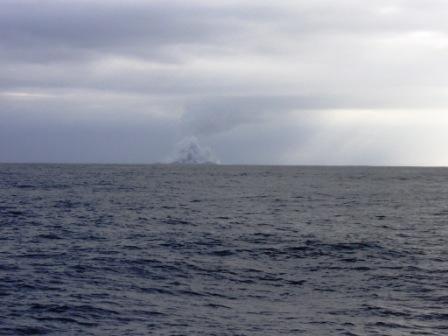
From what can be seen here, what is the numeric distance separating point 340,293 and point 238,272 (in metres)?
Answer: 5.74

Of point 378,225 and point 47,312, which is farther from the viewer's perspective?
point 378,225

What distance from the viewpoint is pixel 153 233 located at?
44188 mm

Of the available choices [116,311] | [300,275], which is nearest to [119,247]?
[300,275]

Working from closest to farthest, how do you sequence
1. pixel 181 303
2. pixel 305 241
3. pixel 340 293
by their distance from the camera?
pixel 181 303, pixel 340 293, pixel 305 241

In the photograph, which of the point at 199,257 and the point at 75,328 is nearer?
the point at 75,328

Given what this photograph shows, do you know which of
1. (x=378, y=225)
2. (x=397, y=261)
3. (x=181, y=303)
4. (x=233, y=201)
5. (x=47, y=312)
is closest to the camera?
(x=47, y=312)

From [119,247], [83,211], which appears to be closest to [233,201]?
[83,211]

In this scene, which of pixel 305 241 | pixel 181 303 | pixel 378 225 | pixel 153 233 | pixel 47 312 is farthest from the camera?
pixel 378 225

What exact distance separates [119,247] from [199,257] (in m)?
5.35

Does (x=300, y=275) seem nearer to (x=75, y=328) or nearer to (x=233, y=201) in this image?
(x=75, y=328)

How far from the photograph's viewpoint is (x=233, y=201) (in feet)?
261

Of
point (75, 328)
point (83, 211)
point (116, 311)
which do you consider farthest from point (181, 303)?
point (83, 211)

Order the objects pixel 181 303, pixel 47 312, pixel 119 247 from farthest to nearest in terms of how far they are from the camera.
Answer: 1. pixel 119 247
2. pixel 181 303
3. pixel 47 312

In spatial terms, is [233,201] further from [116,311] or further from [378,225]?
[116,311]
